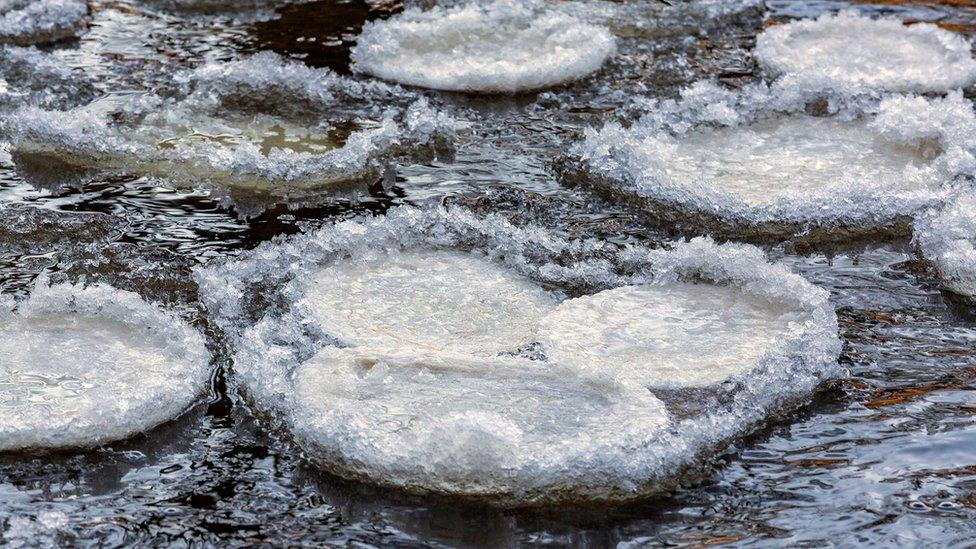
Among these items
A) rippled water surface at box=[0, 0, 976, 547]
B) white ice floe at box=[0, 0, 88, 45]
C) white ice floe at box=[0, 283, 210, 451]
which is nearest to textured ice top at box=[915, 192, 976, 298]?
rippled water surface at box=[0, 0, 976, 547]

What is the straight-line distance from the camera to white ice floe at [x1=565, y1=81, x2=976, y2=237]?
3.03 meters

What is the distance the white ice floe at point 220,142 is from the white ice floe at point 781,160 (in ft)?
1.67

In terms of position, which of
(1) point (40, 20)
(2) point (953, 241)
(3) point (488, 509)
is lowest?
(3) point (488, 509)

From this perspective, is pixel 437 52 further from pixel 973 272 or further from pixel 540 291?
pixel 973 272

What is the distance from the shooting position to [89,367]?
232cm

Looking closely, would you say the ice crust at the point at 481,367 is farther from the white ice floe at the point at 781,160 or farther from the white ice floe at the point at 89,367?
the white ice floe at the point at 781,160

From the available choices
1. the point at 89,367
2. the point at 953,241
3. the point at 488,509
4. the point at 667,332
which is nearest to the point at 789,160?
the point at 953,241

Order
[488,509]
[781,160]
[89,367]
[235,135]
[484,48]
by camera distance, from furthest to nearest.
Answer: [484,48] → [235,135] → [781,160] → [89,367] → [488,509]

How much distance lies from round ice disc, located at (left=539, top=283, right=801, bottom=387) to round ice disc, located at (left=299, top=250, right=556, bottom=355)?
0.09 metres

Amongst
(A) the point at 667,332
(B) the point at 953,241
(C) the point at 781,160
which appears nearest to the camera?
(A) the point at 667,332

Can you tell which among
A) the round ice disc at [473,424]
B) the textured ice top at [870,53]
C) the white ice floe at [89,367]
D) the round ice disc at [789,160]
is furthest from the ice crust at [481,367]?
the textured ice top at [870,53]

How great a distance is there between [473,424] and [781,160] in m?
1.54

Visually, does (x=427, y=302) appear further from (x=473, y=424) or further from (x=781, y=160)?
(x=781, y=160)

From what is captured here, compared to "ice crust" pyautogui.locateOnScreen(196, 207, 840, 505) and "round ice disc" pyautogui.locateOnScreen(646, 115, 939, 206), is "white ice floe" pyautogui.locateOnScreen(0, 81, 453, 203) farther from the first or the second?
"round ice disc" pyautogui.locateOnScreen(646, 115, 939, 206)
